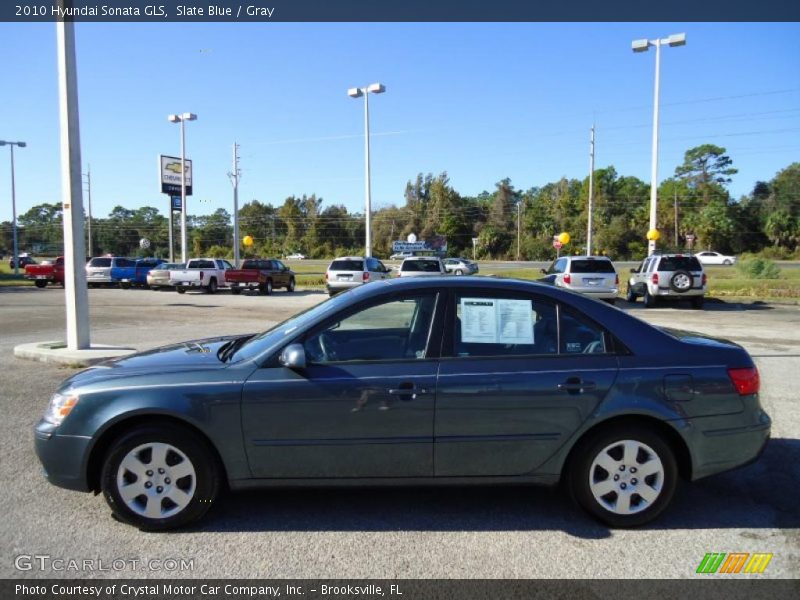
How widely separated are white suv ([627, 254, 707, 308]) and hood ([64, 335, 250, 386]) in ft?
60.1

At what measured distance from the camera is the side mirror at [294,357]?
143 inches

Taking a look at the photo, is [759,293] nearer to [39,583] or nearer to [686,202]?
[39,583]

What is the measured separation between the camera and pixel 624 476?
12.6ft

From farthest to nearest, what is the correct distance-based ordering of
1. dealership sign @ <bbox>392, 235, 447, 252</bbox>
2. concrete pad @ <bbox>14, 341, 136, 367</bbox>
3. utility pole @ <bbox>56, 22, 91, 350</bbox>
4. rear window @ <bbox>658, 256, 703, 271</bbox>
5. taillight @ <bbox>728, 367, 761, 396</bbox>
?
1. dealership sign @ <bbox>392, 235, 447, 252</bbox>
2. rear window @ <bbox>658, 256, 703, 271</bbox>
3. utility pole @ <bbox>56, 22, 91, 350</bbox>
4. concrete pad @ <bbox>14, 341, 136, 367</bbox>
5. taillight @ <bbox>728, 367, 761, 396</bbox>

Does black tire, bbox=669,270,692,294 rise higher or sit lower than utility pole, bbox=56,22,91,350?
lower

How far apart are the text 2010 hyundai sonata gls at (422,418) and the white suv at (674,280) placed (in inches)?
673

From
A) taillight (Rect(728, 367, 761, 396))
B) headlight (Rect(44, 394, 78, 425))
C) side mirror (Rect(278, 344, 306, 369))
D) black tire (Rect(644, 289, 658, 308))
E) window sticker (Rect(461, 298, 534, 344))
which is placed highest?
window sticker (Rect(461, 298, 534, 344))

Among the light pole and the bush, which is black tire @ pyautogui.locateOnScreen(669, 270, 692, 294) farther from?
the bush

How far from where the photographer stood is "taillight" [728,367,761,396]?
12.9ft

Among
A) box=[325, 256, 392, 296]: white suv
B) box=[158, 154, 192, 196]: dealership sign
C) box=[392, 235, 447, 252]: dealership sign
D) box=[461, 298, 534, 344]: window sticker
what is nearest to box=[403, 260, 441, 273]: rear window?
box=[325, 256, 392, 296]: white suv

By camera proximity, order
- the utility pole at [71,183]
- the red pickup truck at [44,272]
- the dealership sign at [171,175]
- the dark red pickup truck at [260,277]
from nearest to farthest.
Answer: the utility pole at [71,183] < the dark red pickup truck at [260,277] < the red pickup truck at [44,272] < the dealership sign at [171,175]

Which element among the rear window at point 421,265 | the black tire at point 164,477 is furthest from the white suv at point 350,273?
the black tire at point 164,477

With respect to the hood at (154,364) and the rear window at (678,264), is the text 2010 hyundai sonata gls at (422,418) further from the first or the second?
the rear window at (678,264)

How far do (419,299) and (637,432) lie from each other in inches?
63.2
